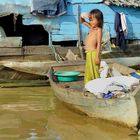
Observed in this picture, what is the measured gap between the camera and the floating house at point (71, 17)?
1155 centimetres

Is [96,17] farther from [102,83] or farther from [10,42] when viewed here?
[10,42]

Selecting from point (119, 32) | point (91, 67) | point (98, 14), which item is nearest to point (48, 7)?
point (119, 32)

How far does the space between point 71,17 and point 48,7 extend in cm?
82

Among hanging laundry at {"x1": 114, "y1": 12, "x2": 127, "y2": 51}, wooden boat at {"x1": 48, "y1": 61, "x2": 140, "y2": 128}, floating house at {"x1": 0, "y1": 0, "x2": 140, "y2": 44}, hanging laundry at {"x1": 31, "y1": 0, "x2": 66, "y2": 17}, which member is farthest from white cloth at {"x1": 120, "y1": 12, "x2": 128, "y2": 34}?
wooden boat at {"x1": 48, "y1": 61, "x2": 140, "y2": 128}

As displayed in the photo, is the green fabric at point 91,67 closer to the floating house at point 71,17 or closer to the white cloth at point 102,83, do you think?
the white cloth at point 102,83

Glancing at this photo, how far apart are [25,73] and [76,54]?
1631mm

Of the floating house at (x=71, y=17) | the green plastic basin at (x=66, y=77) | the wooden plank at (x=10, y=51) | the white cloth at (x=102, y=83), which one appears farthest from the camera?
the floating house at (x=71, y=17)

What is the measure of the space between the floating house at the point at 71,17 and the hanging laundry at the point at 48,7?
12 centimetres

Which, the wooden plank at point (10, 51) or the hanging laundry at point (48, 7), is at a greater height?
the hanging laundry at point (48, 7)

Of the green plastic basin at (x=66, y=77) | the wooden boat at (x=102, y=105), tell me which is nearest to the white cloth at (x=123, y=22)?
the green plastic basin at (x=66, y=77)

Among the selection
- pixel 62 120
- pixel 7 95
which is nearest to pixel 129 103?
pixel 62 120

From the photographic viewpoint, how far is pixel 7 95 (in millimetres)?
9898

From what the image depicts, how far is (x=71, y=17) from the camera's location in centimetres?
1196

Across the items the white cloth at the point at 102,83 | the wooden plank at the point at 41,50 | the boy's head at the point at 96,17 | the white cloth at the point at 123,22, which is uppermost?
the boy's head at the point at 96,17
